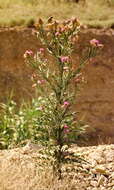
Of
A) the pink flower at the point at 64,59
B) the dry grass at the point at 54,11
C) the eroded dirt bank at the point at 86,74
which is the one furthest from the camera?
the dry grass at the point at 54,11

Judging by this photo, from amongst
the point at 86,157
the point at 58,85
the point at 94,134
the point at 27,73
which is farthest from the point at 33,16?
the point at 58,85

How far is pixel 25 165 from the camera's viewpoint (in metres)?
6.08

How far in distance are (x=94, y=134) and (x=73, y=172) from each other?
455cm

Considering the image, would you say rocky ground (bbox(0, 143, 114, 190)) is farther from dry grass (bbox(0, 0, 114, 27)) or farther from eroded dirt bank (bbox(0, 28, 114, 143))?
dry grass (bbox(0, 0, 114, 27))

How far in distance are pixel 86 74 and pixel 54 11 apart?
90.0 inches

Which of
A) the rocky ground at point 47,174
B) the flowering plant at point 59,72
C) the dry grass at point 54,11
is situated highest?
the dry grass at point 54,11

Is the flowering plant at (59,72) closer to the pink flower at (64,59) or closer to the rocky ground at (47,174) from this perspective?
the pink flower at (64,59)

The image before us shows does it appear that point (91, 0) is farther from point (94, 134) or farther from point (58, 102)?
point (58, 102)

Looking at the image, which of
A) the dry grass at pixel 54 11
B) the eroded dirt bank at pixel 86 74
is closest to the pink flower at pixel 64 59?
the eroded dirt bank at pixel 86 74

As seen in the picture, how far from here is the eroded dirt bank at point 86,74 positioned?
433 inches

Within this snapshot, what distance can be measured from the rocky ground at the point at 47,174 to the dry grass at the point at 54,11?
5.52 metres

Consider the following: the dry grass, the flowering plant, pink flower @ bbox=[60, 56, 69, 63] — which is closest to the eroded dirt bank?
the dry grass

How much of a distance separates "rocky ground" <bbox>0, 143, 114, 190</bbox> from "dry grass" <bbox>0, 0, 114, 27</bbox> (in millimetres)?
5521

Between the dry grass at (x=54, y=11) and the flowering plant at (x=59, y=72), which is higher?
the dry grass at (x=54, y=11)
